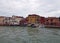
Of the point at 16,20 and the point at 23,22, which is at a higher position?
the point at 16,20

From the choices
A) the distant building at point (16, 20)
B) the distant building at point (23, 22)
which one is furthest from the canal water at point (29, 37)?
the distant building at point (16, 20)

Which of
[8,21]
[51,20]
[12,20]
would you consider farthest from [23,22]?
[51,20]

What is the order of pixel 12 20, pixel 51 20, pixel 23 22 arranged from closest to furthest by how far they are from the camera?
pixel 51 20
pixel 23 22
pixel 12 20

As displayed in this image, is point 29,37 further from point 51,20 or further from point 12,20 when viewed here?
point 12,20

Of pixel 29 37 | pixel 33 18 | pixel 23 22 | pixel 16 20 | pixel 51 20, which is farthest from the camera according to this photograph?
pixel 16 20

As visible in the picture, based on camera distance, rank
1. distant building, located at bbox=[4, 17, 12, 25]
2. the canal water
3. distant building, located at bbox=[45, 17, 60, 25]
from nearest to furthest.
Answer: the canal water < distant building, located at bbox=[45, 17, 60, 25] < distant building, located at bbox=[4, 17, 12, 25]

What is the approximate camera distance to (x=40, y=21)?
5544cm

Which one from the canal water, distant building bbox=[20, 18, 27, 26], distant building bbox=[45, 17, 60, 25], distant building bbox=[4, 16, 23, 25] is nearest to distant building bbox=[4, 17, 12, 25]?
distant building bbox=[4, 16, 23, 25]

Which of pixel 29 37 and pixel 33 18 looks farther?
pixel 33 18

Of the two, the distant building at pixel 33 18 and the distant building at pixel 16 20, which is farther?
the distant building at pixel 16 20

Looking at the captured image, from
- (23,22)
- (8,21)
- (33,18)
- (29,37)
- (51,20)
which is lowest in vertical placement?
(29,37)

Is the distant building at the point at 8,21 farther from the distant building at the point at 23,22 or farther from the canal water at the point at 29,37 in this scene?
the canal water at the point at 29,37

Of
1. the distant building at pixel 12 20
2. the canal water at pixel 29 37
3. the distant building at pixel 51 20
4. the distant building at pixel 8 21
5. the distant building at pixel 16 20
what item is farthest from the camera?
the distant building at pixel 8 21

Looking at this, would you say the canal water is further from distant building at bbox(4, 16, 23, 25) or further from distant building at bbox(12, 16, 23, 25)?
distant building at bbox(4, 16, 23, 25)
